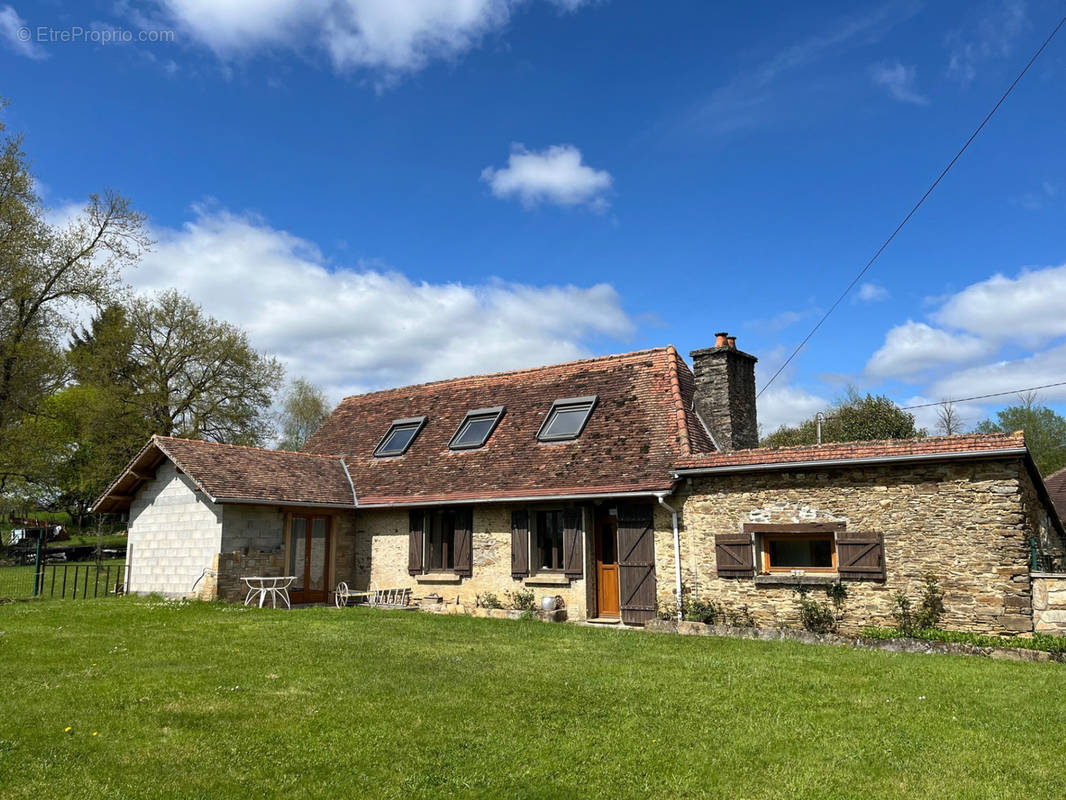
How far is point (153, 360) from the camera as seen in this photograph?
34.4m

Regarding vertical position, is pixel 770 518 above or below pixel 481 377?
below

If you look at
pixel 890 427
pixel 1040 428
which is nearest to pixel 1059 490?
pixel 890 427

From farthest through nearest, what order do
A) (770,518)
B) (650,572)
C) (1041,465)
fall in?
1. (1041,465)
2. (650,572)
3. (770,518)

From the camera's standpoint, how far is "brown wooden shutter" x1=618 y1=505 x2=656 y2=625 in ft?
49.4

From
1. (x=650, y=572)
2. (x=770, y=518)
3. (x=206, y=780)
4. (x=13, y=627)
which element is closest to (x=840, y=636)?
(x=770, y=518)

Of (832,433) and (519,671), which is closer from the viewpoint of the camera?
(519,671)

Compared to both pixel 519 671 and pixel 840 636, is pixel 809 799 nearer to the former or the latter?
pixel 519 671

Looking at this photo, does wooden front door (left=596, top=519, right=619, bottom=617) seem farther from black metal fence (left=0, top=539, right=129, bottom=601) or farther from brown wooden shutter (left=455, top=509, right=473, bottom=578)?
black metal fence (left=0, top=539, right=129, bottom=601)

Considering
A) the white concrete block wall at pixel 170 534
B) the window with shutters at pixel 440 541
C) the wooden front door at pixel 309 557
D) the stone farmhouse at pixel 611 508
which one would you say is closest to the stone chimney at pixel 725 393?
the stone farmhouse at pixel 611 508

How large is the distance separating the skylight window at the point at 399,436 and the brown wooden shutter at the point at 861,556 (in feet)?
37.5

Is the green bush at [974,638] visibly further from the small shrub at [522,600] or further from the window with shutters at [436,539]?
the window with shutters at [436,539]

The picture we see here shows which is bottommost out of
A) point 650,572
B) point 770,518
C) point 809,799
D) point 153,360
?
point 809,799

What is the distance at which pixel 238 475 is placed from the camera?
688 inches

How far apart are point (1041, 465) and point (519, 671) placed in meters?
44.5
